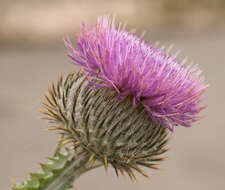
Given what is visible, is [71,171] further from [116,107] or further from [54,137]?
[54,137]

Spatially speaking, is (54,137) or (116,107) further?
(54,137)

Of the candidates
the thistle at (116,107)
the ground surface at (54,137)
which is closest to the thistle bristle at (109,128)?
the thistle at (116,107)

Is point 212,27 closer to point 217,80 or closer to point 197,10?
point 197,10

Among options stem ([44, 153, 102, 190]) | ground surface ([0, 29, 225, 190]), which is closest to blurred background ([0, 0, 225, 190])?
ground surface ([0, 29, 225, 190])

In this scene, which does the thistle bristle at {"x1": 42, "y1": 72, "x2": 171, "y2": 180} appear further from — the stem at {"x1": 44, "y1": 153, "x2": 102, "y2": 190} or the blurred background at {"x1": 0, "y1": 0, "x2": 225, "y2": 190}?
the blurred background at {"x1": 0, "y1": 0, "x2": 225, "y2": 190}

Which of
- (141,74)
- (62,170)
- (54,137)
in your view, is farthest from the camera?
(54,137)

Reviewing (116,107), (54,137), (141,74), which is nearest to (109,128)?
(116,107)

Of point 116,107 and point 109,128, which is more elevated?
point 116,107

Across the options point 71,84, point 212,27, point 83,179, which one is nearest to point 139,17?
point 212,27
